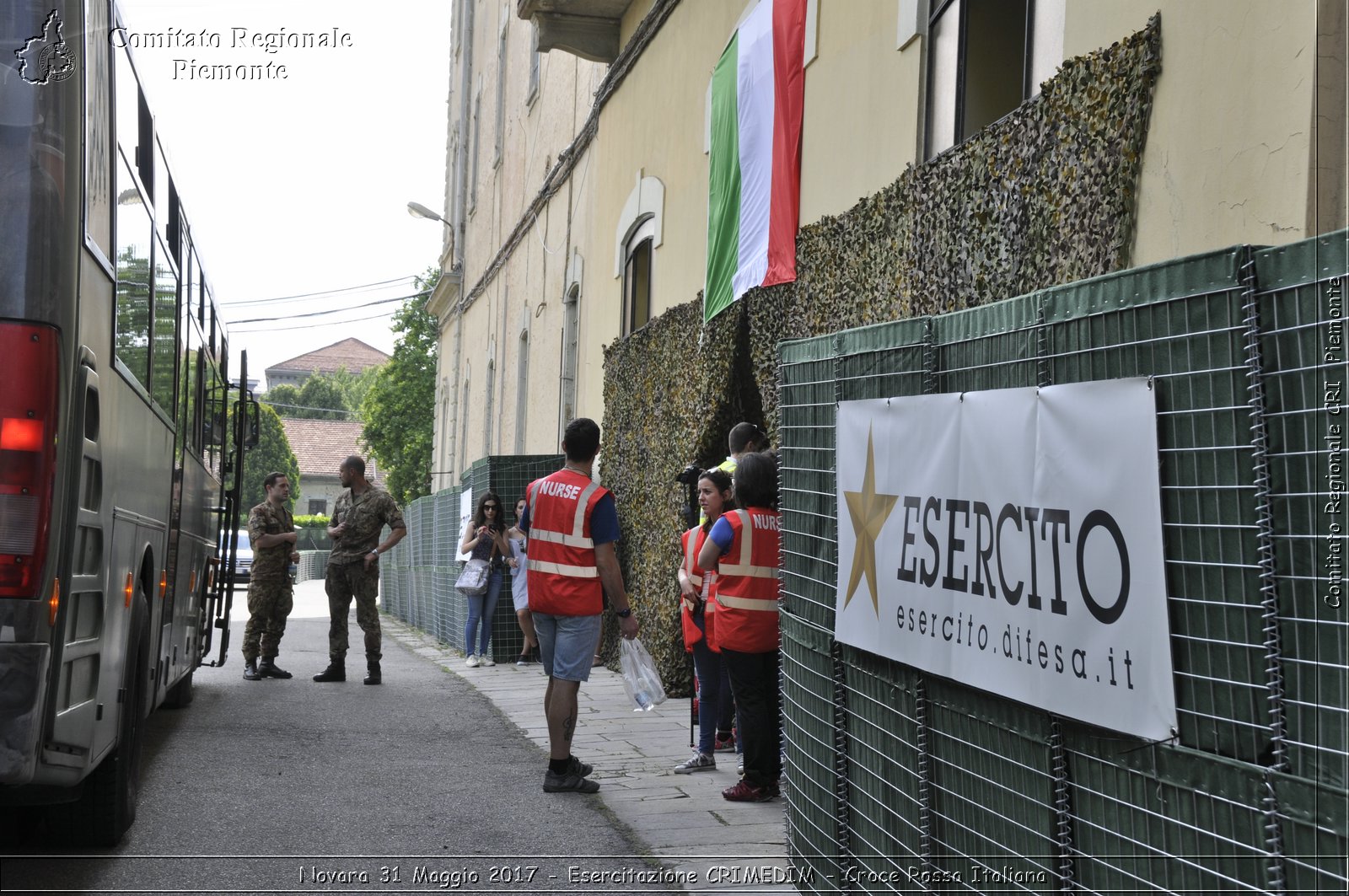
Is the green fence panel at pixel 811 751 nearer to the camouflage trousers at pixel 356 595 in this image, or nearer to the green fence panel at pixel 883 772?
the green fence panel at pixel 883 772

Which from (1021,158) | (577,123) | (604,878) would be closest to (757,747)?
(604,878)

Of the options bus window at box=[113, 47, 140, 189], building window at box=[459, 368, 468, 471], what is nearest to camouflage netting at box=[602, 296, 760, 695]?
bus window at box=[113, 47, 140, 189]

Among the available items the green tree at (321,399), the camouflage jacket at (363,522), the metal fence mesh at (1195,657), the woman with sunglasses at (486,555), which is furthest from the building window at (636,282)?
the green tree at (321,399)

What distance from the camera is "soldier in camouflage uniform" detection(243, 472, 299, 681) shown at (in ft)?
41.1

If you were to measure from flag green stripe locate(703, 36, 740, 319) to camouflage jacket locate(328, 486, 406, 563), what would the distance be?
11.8 ft

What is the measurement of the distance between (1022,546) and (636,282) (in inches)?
460

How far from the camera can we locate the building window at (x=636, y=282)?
14.6 m

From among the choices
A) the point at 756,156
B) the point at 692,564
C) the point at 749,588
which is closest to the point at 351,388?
the point at 756,156

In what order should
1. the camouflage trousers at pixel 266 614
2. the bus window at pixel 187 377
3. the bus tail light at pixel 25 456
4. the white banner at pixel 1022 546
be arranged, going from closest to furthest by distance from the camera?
the white banner at pixel 1022 546
the bus tail light at pixel 25 456
the bus window at pixel 187 377
the camouflage trousers at pixel 266 614

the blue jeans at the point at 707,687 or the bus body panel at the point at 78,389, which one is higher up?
the bus body panel at the point at 78,389

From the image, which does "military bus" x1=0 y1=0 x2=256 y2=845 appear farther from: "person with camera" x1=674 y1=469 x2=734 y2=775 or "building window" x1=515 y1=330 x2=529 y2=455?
"building window" x1=515 y1=330 x2=529 y2=455

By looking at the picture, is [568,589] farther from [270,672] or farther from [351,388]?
[351,388]

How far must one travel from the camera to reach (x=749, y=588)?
6.64 metres

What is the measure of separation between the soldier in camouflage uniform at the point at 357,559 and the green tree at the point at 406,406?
32800mm
